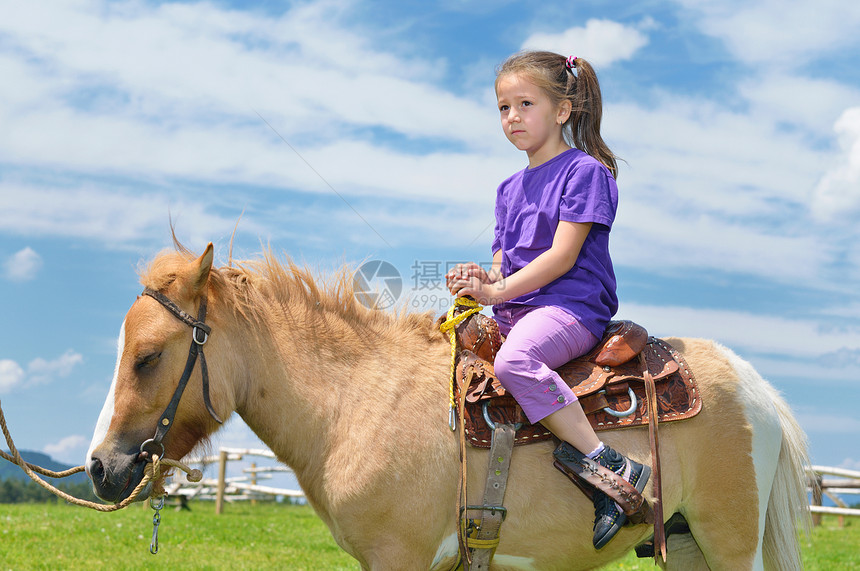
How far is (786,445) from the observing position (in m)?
4.10

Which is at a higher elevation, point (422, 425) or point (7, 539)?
point (422, 425)

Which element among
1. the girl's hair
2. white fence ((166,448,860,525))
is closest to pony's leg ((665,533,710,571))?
the girl's hair

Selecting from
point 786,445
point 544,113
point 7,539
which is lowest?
point 7,539

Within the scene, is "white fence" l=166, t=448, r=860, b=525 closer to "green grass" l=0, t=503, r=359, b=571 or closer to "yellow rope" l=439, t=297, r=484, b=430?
"green grass" l=0, t=503, r=359, b=571

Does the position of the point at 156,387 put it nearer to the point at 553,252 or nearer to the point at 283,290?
the point at 283,290

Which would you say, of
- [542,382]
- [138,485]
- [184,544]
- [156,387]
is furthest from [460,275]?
[184,544]

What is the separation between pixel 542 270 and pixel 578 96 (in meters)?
1.24

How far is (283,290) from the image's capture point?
146 inches

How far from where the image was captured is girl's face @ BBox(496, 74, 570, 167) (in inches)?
155

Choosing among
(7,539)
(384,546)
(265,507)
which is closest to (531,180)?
(384,546)

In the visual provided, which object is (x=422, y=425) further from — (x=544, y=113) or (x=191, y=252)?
(x=544, y=113)

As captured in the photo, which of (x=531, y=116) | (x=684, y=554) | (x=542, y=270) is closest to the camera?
(x=542, y=270)

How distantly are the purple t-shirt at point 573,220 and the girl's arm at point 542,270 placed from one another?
0.08 meters

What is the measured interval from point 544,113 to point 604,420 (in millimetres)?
1778
